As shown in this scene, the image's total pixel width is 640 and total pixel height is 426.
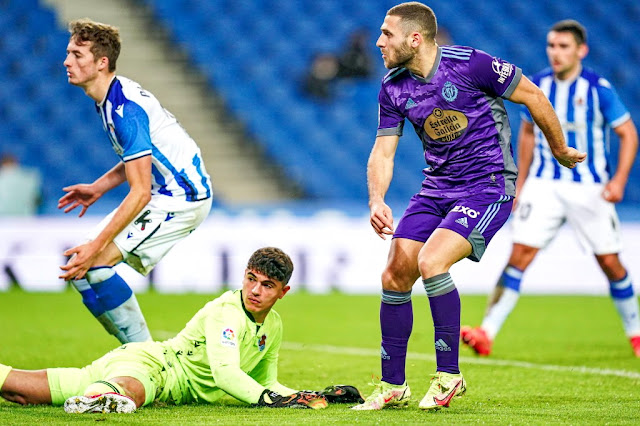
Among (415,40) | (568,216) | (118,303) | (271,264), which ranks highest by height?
(415,40)

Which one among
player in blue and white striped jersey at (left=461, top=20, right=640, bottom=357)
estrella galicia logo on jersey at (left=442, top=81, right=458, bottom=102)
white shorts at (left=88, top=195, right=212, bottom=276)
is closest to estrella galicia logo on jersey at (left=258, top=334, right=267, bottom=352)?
white shorts at (left=88, top=195, right=212, bottom=276)

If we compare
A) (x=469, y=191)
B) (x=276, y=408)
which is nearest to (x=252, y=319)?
(x=276, y=408)

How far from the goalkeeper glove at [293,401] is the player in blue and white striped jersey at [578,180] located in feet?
9.87

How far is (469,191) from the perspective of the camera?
16.1 ft

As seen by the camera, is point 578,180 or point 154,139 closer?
point 154,139

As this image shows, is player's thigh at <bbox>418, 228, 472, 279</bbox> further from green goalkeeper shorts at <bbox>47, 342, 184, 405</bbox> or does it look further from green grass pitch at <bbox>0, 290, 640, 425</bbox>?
green goalkeeper shorts at <bbox>47, 342, 184, 405</bbox>

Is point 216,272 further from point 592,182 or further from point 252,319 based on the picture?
point 252,319

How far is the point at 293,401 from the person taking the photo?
466cm

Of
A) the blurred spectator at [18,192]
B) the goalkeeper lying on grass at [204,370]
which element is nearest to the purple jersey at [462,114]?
the goalkeeper lying on grass at [204,370]

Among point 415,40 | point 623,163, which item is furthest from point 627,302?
point 415,40

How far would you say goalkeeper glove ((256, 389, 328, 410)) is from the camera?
15.2 feet

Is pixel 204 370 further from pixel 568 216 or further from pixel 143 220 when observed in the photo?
pixel 568 216

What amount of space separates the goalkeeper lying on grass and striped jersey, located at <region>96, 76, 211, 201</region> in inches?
40.8

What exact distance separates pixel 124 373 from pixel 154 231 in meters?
1.25
